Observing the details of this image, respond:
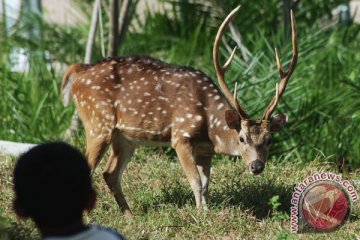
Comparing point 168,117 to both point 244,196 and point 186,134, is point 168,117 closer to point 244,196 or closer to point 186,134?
point 186,134

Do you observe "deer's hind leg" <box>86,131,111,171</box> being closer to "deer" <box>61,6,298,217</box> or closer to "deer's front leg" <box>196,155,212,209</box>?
"deer" <box>61,6,298,217</box>

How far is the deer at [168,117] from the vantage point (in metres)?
7.16

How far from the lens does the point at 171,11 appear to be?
12.1 m

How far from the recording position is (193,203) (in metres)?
7.29

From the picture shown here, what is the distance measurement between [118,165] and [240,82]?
213cm

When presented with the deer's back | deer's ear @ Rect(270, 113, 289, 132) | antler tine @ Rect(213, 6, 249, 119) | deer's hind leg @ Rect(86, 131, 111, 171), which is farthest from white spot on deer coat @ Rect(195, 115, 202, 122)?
deer's hind leg @ Rect(86, 131, 111, 171)

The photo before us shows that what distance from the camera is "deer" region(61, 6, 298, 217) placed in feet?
23.5

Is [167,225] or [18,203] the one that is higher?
[18,203]

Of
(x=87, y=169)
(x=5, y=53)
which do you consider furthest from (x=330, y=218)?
(x=5, y=53)

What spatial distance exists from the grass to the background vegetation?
0.05 feet

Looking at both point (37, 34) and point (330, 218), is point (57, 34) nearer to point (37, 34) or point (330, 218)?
point (37, 34)

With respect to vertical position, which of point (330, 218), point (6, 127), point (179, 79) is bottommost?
point (6, 127)

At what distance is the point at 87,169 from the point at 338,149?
5270 millimetres

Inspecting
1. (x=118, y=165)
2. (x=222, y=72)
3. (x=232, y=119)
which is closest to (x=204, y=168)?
(x=232, y=119)
